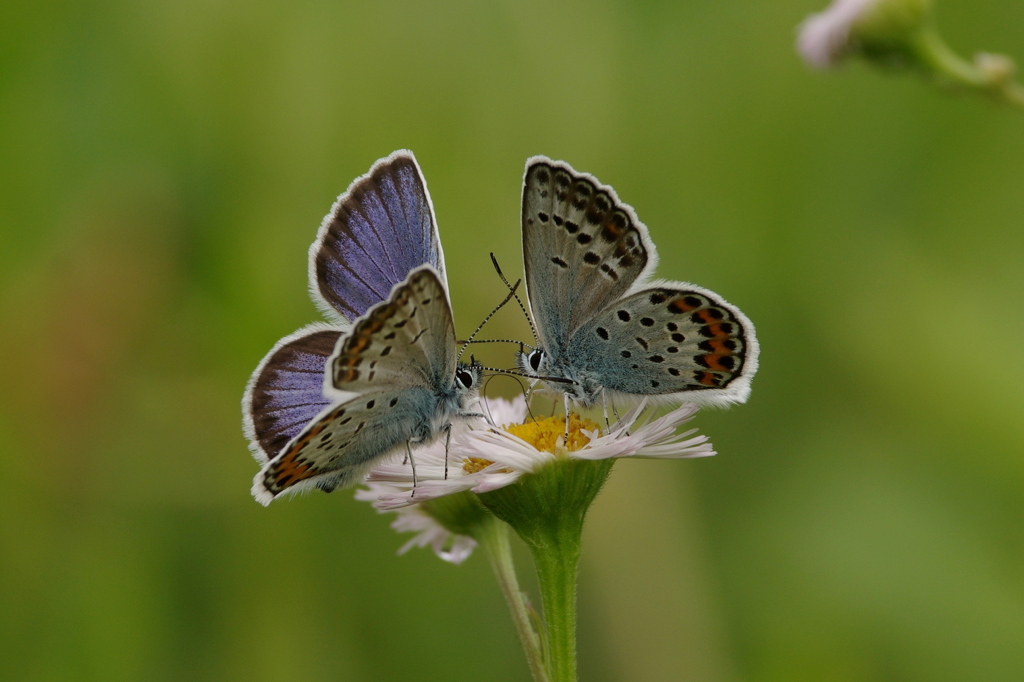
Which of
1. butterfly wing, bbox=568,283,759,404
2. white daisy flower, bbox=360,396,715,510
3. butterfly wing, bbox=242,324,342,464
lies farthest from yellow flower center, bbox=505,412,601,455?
butterfly wing, bbox=242,324,342,464

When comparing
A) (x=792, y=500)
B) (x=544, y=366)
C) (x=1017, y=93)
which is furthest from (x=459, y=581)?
(x=1017, y=93)

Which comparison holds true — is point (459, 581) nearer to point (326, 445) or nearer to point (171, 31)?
point (326, 445)

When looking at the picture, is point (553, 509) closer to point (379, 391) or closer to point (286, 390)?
point (379, 391)

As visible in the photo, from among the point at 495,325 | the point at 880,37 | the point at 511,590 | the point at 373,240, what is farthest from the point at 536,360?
the point at 495,325

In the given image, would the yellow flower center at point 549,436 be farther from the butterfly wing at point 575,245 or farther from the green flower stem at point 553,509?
the butterfly wing at point 575,245

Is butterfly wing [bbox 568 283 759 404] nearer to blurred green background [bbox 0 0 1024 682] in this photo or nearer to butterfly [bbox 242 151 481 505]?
butterfly [bbox 242 151 481 505]

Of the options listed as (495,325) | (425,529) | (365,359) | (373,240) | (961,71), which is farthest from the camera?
(495,325)

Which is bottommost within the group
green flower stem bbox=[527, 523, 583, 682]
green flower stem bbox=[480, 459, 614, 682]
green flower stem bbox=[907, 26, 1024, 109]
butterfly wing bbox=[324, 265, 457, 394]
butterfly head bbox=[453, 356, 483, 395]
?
green flower stem bbox=[527, 523, 583, 682]
